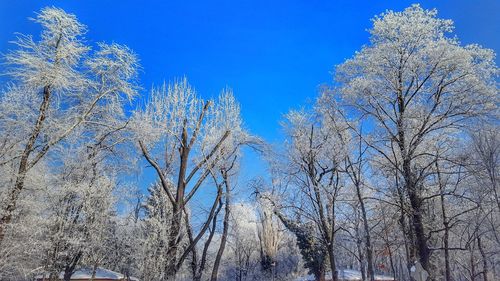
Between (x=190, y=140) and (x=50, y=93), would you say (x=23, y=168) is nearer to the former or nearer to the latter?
(x=50, y=93)

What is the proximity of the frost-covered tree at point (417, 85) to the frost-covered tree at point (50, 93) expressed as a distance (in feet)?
33.4

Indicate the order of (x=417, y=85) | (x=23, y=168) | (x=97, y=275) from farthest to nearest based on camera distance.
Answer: (x=97, y=275), (x=417, y=85), (x=23, y=168)

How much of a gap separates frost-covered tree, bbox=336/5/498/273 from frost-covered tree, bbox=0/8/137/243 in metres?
10.2

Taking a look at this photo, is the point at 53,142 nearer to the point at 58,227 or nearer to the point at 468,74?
the point at 58,227

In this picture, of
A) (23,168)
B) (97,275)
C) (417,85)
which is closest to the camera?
(23,168)

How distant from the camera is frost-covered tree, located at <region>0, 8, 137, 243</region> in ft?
39.9

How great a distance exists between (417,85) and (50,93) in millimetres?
13902

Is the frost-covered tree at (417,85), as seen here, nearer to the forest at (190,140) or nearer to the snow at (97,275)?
the forest at (190,140)

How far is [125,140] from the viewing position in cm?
1559

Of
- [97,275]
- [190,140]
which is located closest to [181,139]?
[190,140]

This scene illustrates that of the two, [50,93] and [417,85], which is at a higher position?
[417,85]

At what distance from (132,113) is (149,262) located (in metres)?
6.17

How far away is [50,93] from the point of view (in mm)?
12836

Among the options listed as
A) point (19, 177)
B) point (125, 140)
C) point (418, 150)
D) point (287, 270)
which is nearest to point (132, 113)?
point (125, 140)
